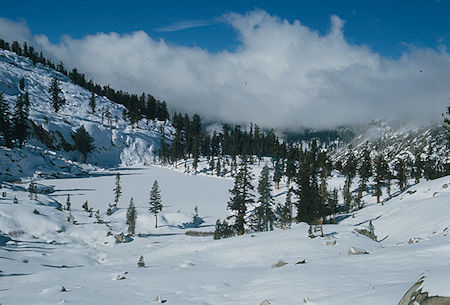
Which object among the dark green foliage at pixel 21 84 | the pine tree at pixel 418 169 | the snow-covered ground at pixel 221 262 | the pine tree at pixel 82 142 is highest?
the dark green foliage at pixel 21 84

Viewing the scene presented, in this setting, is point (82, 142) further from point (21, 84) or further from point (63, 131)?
point (21, 84)

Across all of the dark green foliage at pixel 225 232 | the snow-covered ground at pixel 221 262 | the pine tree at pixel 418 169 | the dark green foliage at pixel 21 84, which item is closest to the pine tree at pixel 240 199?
the dark green foliage at pixel 225 232

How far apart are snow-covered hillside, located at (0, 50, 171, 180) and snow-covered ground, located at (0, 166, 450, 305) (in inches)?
1179

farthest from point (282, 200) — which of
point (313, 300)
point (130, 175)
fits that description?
point (313, 300)

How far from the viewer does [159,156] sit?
124000 mm

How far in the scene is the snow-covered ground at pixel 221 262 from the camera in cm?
979

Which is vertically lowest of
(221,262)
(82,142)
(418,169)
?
(221,262)

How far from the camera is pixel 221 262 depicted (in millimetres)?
19562

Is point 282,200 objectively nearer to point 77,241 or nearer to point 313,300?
point 77,241

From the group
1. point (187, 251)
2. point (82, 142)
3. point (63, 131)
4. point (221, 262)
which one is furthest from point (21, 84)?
point (221, 262)

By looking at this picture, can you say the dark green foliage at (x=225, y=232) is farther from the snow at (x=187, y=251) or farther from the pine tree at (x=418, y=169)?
the pine tree at (x=418, y=169)

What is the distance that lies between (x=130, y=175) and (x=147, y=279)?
Answer: 80.6 meters

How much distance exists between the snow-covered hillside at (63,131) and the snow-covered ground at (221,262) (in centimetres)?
2995

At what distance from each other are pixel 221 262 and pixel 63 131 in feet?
320
